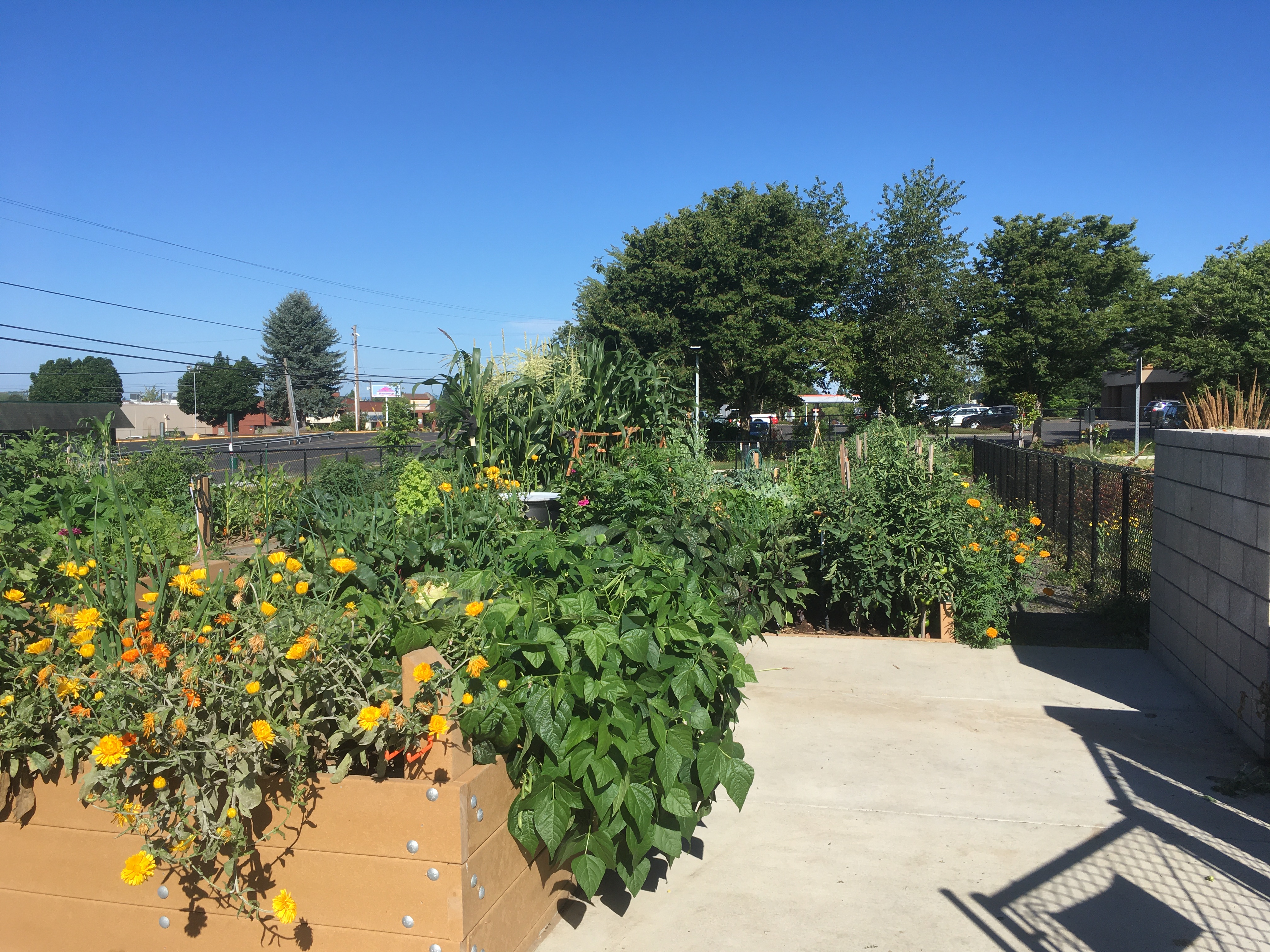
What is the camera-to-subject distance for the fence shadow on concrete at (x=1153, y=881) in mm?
2492

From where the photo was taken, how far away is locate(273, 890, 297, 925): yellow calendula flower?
1.82 m

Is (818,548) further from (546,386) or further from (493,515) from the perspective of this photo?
(493,515)

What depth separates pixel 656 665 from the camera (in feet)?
7.64

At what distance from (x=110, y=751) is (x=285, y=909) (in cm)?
51

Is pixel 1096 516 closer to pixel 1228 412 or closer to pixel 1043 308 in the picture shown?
pixel 1228 412

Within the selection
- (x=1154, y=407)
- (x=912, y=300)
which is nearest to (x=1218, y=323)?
(x=1154, y=407)

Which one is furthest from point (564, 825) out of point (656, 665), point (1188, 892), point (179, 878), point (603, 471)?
point (603, 471)

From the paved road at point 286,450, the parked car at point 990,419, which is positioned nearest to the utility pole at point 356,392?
the paved road at point 286,450

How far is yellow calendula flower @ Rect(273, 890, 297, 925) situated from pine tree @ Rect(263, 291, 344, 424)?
87570mm

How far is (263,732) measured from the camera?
1.73 meters

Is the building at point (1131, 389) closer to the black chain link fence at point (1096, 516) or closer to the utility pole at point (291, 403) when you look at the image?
the black chain link fence at point (1096, 516)

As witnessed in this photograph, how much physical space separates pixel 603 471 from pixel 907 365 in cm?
2546

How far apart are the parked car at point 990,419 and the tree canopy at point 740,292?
29.4 metres

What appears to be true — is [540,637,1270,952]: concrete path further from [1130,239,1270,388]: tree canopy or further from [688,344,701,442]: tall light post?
[1130,239,1270,388]: tree canopy
